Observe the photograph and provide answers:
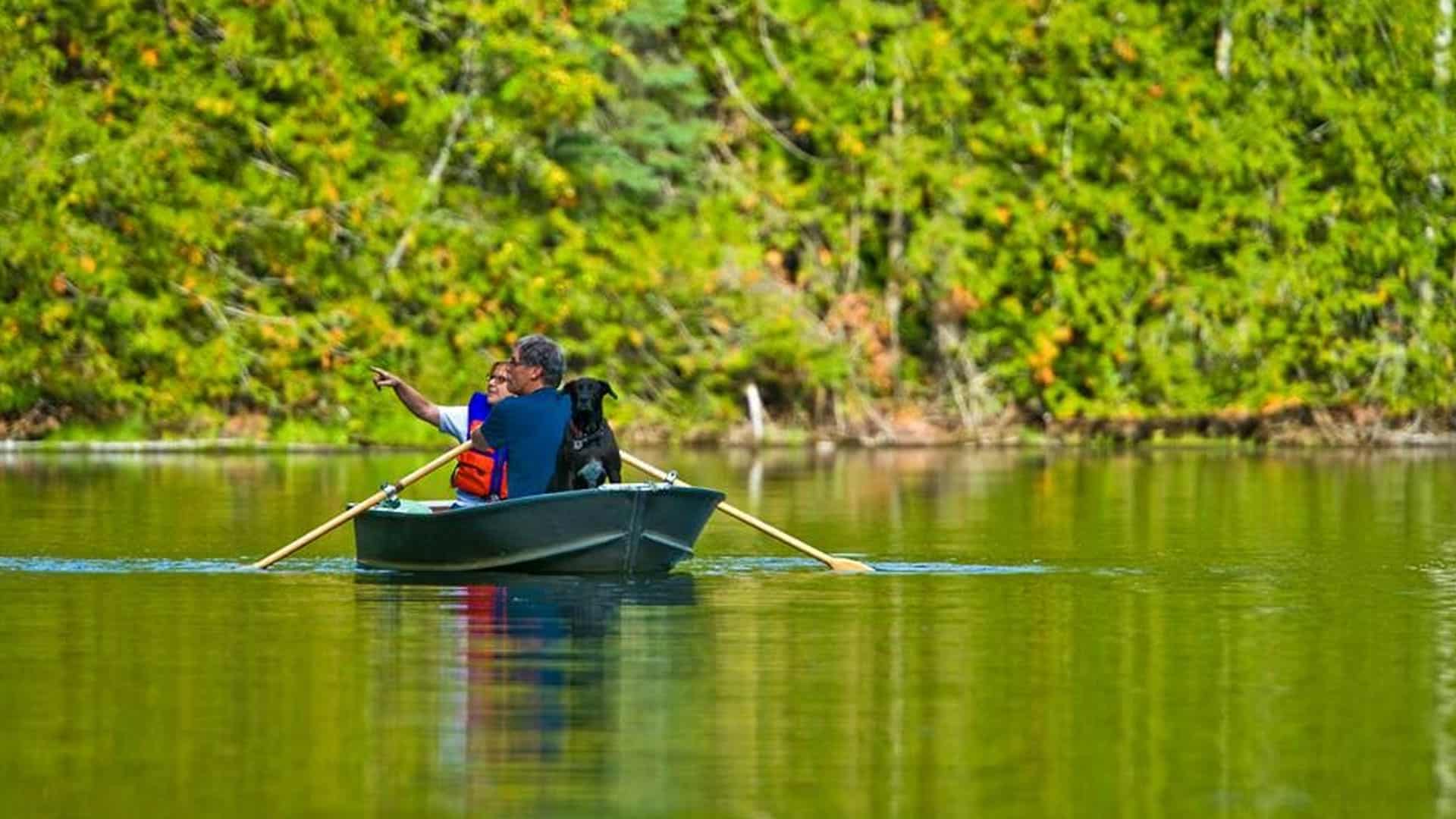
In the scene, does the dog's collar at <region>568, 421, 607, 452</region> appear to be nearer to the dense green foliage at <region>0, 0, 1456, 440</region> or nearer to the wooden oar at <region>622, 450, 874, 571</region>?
the wooden oar at <region>622, 450, 874, 571</region>

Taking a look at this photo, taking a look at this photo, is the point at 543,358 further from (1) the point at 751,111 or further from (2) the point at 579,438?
(1) the point at 751,111

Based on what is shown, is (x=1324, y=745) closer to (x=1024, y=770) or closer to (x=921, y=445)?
(x=1024, y=770)

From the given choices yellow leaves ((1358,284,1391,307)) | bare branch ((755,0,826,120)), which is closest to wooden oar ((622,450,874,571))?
→ bare branch ((755,0,826,120))

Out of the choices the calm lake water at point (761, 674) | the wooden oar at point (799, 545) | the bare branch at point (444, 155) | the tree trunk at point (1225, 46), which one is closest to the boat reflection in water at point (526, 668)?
the calm lake water at point (761, 674)

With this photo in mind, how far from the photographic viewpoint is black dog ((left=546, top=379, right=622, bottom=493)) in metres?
22.2

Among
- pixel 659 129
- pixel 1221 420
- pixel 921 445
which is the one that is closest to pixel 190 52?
pixel 659 129

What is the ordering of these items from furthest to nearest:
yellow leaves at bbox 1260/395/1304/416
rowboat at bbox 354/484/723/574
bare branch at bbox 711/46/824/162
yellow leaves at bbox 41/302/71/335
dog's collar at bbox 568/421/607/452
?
1. bare branch at bbox 711/46/824/162
2. yellow leaves at bbox 1260/395/1304/416
3. yellow leaves at bbox 41/302/71/335
4. dog's collar at bbox 568/421/607/452
5. rowboat at bbox 354/484/723/574

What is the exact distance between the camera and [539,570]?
2250 centimetres

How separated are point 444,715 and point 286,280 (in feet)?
102

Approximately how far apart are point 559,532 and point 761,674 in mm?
6079

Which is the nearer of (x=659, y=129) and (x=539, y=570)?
(x=539, y=570)

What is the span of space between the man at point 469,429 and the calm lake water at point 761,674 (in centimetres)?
81

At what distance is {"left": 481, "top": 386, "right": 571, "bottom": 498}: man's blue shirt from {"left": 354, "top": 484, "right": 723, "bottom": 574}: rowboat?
41 centimetres

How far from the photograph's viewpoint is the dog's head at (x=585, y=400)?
22.1 metres
